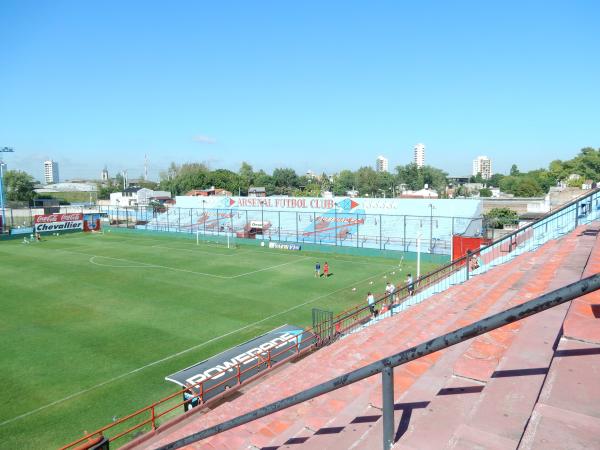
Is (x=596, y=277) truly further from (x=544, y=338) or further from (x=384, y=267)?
(x=384, y=267)

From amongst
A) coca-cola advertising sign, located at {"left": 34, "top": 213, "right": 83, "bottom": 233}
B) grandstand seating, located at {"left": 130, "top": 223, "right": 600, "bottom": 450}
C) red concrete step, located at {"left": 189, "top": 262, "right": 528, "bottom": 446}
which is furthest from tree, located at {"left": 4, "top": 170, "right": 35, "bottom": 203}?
grandstand seating, located at {"left": 130, "top": 223, "right": 600, "bottom": 450}

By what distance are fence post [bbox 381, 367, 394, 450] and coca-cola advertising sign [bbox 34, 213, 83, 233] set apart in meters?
68.9

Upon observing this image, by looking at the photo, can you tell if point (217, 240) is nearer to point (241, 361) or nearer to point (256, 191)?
point (241, 361)

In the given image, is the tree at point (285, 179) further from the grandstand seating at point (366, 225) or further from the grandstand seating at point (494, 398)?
the grandstand seating at point (494, 398)

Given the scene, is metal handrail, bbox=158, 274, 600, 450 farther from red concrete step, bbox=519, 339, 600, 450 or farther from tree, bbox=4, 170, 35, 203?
tree, bbox=4, 170, 35, 203

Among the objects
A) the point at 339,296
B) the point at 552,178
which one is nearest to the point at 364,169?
the point at 552,178

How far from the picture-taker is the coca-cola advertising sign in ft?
206

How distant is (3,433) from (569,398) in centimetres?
1518

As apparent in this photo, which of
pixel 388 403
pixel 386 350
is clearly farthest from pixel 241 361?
pixel 388 403

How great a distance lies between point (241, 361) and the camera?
1549 cm

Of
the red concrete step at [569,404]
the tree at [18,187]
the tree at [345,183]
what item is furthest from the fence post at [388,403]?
the tree at [345,183]

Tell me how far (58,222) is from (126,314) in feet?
160

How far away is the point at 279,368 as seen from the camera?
15.5m

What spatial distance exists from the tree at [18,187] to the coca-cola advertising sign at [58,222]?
171ft
